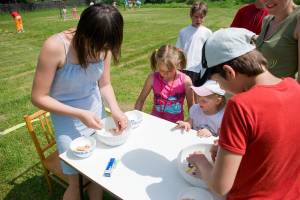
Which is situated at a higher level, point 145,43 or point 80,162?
point 80,162

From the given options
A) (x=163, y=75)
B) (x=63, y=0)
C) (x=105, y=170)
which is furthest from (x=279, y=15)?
(x=63, y=0)

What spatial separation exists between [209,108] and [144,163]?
881 mm

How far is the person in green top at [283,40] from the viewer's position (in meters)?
2.21

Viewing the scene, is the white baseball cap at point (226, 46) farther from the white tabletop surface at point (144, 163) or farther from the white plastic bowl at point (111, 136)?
the white plastic bowl at point (111, 136)

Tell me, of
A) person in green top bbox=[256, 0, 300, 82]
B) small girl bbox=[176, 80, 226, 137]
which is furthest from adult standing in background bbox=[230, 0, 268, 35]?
small girl bbox=[176, 80, 226, 137]

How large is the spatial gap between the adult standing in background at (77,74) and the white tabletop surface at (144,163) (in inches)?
7.3

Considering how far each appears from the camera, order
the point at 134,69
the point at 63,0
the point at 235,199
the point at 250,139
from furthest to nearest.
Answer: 1. the point at 63,0
2. the point at 134,69
3. the point at 235,199
4. the point at 250,139

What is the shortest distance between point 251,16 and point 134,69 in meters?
3.82

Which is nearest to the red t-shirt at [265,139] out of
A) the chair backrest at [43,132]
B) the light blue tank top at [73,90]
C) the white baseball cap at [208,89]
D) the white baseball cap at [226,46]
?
the white baseball cap at [226,46]

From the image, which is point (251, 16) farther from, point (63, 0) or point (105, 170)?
point (63, 0)

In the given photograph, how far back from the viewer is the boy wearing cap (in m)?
1.13

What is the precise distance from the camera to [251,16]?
3.49 m

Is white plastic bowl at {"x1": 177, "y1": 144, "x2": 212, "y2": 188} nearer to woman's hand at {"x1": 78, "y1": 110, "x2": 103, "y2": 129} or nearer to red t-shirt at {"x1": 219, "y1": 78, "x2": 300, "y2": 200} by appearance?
red t-shirt at {"x1": 219, "y1": 78, "x2": 300, "y2": 200}

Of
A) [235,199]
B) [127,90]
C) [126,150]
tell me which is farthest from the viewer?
[127,90]
